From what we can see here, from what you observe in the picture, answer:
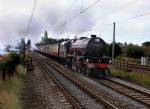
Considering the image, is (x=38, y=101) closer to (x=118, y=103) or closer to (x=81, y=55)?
(x=118, y=103)

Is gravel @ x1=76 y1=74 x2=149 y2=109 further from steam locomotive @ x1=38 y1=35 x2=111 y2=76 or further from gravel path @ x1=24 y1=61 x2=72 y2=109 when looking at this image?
steam locomotive @ x1=38 y1=35 x2=111 y2=76

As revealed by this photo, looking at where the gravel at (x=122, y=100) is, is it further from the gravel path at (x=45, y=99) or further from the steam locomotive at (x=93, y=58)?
the steam locomotive at (x=93, y=58)

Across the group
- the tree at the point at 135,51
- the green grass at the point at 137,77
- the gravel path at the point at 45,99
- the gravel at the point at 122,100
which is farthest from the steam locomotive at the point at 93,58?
the tree at the point at 135,51

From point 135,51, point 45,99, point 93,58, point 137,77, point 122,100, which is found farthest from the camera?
point 135,51

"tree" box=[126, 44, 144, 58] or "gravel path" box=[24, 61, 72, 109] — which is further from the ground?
"tree" box=[126, 44, 144, 58]

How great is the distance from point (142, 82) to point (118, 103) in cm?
1133

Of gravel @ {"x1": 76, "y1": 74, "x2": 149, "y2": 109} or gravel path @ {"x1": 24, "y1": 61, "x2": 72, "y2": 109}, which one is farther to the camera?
gravel @ {"x1": 76, "y1": 74, "x2": 149, "y2": 109}

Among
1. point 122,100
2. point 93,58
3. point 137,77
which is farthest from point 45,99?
point 93,58

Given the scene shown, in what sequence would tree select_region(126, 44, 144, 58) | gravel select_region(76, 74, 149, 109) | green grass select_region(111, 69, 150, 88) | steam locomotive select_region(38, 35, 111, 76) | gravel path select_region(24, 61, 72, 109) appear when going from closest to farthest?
gravel path select_region(24, 61, 72, 109), gravel select_region(76, 74, 149, 109), green grass select_region(111, 69, 150, 88), steam locomotive select_region(38, 35, 111, 76), tree select_region(126, 44, 144, 58)

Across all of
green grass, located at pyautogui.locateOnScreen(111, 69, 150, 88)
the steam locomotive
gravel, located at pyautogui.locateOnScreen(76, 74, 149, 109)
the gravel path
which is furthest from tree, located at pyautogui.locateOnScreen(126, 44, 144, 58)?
gravel, located at pyautogui.locateOnScreen(76, 74, 149, 109)

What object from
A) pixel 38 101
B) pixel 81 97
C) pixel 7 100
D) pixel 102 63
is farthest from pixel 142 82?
pixel 7 100

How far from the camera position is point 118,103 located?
15.7 meters

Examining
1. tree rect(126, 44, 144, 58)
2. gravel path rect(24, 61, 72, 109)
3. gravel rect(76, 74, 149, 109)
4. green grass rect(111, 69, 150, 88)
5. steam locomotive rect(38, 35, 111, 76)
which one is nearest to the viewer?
gravel path rect(24, 61, 72, 109)

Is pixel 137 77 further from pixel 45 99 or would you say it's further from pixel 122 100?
pixel 45 99
